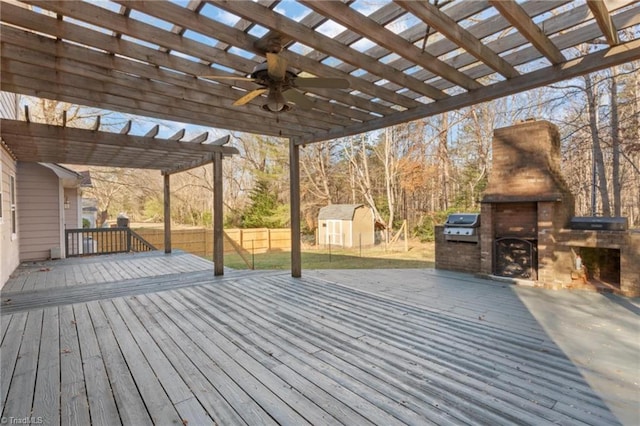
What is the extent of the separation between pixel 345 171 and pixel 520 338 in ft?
56.5

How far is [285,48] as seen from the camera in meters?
Result: 3.15

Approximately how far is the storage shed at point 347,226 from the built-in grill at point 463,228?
842cm

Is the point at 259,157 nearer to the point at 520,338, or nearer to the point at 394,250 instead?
the point at 394,250

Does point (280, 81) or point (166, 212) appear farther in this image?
point (166, 212)

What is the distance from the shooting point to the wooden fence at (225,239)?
1354 cm

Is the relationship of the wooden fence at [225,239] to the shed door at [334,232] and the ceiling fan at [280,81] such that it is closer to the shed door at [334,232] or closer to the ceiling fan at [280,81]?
the shed door at [334,232]

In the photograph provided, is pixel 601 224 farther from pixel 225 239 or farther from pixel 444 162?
pixel 225 239

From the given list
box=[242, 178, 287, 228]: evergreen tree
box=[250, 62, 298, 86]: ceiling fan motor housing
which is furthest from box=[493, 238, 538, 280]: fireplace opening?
box=[242, 178, 287, 228]: evergreen tree

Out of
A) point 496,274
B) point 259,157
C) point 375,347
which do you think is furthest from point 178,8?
point 259,157

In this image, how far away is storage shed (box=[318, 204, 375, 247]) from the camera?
16.1 m

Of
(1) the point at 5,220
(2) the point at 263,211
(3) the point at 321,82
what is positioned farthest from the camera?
(2) the point at 263,211

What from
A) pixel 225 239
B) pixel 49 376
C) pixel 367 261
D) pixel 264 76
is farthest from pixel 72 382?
pixel 225 239

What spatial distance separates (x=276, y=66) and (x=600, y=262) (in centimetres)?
663

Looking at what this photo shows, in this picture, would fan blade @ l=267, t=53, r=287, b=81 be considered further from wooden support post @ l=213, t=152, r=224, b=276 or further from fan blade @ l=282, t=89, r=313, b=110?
wooden support post @ l=213, t=152, r=224, b=276
